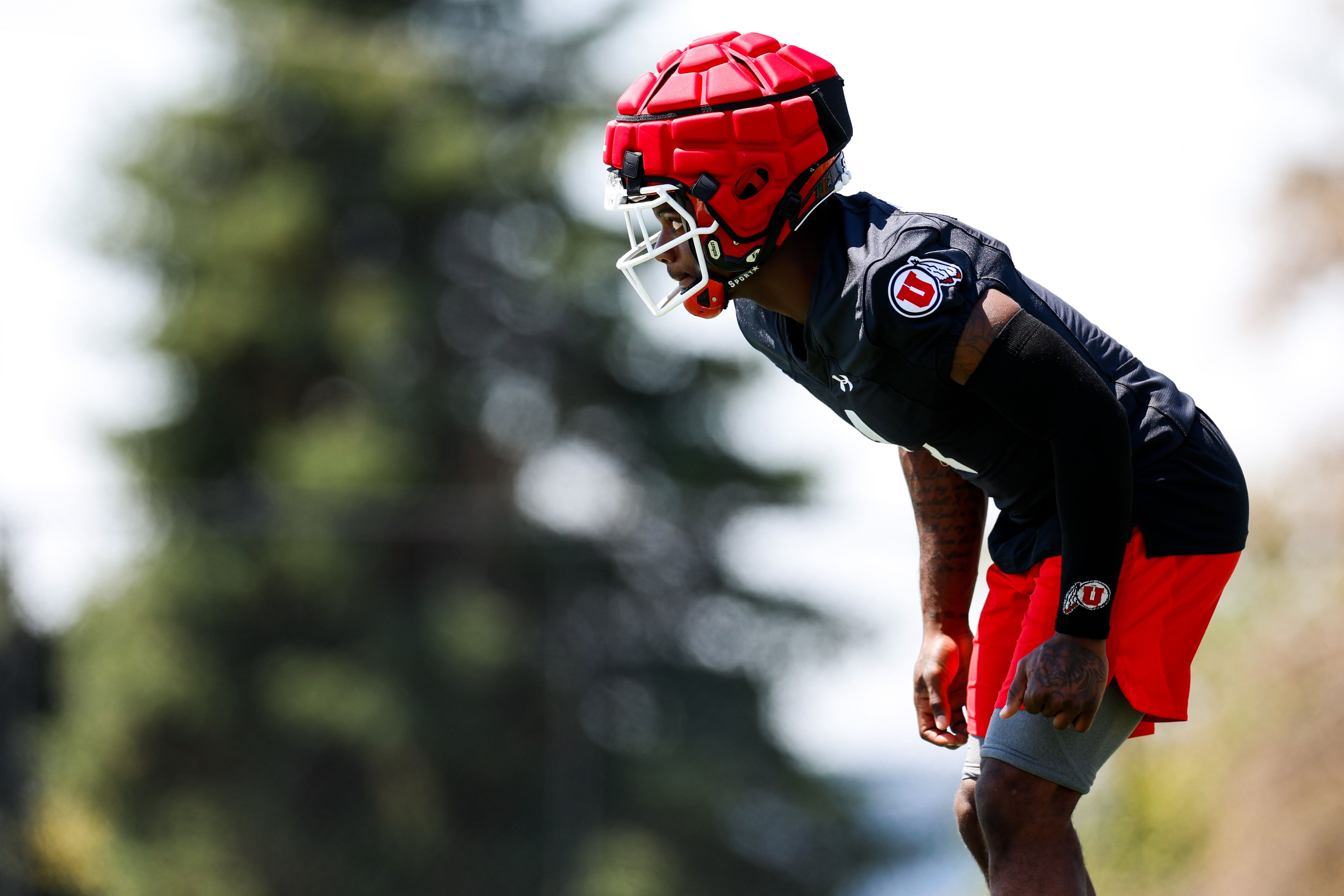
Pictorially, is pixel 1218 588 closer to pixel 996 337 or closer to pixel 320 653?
pixel 996 337

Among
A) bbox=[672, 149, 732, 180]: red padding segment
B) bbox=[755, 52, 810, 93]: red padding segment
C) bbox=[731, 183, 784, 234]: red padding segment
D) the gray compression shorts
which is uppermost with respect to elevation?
bbox=[755, 52, 810, 93]: red padding segment

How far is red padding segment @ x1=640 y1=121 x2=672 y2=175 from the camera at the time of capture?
256cm

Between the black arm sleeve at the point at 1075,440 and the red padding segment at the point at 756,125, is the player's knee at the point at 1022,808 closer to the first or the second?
the black arm sleeve at the point at 1075,440

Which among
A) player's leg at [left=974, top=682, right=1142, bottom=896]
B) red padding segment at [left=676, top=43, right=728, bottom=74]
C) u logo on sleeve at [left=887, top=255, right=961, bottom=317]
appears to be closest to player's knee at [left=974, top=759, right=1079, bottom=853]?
player's leg at [left=974, top=682, right=1142, bottom=896]

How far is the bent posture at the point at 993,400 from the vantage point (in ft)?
7.61

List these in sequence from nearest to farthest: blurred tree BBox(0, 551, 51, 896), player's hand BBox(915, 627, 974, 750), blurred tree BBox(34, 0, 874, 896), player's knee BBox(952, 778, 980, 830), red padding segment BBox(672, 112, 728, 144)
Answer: red padding segment BBox(672, 112, 728, 144) < player's knee BBox(952, 778, 980, 830) < player's hand BBox(915, 627, 974, 750) < blurred tree BBox(0, 551, 51, 896) < blurred tree BBox(34, 0, 874, 896)

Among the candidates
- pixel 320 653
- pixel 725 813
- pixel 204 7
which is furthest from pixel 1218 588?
pixel 204 7

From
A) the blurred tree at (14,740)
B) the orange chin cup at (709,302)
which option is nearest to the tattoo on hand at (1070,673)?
the orange chin cup at (709,302)

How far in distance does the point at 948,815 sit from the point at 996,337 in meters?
6.96

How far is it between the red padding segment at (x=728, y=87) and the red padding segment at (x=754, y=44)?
0.21 feet

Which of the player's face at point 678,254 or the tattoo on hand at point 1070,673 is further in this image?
the player's face at point 678,254

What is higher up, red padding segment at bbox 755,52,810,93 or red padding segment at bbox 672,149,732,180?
red padding segment at bbox 755,52,810,93

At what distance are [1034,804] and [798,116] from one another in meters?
1.41

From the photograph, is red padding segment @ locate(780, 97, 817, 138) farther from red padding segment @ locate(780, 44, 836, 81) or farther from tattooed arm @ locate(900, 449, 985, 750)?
tattooed arm @ locate(900, 449, 985, 750)
